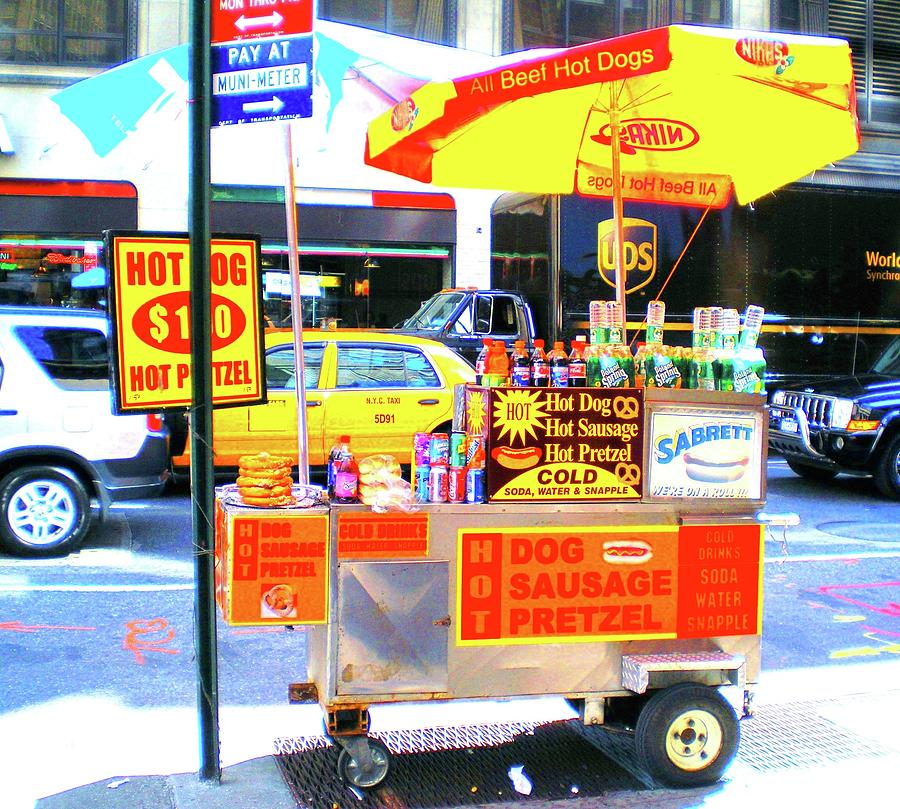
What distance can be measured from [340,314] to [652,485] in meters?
14.0

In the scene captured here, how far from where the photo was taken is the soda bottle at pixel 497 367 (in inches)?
181

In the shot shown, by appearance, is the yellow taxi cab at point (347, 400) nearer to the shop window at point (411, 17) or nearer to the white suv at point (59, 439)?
the white suv at point (59, 439)

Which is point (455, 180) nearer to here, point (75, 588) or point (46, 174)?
point (75, 588)

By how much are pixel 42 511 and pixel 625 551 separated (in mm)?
5428

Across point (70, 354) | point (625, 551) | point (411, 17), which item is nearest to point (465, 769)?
point (625, 551)

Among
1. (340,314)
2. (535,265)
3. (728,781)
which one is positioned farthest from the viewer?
(340,314)

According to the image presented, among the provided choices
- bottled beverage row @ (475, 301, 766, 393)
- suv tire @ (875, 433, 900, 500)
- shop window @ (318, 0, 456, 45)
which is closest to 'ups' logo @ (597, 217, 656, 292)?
A: suv tire @ (875, 433, 900, 500)

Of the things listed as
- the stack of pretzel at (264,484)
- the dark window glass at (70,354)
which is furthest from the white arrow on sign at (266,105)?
the dark window glass at (70,354)

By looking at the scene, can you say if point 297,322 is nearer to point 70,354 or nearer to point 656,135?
point 656,135

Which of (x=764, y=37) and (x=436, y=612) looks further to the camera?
(x=764, y=37)

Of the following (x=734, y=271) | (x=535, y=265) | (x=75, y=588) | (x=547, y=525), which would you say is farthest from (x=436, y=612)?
(x=734, y=271)

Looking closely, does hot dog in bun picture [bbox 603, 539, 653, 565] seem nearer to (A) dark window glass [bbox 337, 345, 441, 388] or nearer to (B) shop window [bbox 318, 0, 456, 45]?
(A) dark window glass [bbox 337, 345, 441, 388]

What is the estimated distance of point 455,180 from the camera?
6.37 metres

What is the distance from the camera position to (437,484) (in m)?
4.33
